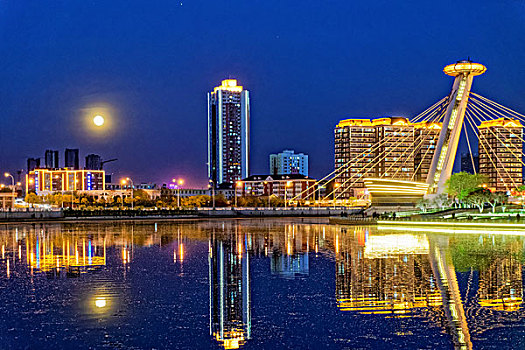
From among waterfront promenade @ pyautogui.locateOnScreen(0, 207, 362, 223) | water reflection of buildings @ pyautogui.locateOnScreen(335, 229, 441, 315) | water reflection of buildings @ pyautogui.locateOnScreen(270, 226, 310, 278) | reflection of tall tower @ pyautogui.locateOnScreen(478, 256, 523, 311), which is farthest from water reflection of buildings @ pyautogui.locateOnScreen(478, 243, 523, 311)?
waterfront promenade @ pyautogui.locateOnScreen(0, 207, 362, 223)

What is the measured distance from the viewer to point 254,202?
134 m

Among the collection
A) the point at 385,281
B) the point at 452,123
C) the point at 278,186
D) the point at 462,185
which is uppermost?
the point at 452,123

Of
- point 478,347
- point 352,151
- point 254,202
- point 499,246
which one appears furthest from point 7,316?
point 352,151

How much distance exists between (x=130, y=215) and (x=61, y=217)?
940 cm

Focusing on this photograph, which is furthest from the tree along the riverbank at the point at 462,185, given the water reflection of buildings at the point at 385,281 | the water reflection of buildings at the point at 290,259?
the water reflection of buildings at the point at 385,281

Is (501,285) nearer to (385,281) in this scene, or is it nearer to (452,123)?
(385,281)

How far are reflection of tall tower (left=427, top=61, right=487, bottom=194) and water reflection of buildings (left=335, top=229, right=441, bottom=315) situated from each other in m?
47.8

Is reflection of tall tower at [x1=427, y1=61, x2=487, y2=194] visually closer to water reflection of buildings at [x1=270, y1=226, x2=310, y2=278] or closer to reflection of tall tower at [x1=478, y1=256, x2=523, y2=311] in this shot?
water reflection of buildings at [x1=270, y1=226, x2=310, y2=278]

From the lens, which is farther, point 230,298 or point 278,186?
point 278,186

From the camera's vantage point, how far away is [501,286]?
49.6 feet

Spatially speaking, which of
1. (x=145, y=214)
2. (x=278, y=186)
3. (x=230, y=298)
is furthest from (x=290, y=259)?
(x=278, y=186)

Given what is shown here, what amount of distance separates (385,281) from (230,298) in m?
4.67

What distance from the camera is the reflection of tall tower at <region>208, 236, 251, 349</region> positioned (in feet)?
34.7

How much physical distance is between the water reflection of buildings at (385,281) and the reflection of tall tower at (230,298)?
2404 millimetres
